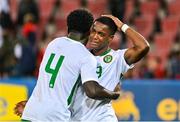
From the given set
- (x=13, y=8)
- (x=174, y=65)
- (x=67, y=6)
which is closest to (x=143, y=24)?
(x=67, y=6)

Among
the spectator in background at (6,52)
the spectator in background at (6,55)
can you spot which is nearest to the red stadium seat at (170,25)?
the spectator in background at (6,52)

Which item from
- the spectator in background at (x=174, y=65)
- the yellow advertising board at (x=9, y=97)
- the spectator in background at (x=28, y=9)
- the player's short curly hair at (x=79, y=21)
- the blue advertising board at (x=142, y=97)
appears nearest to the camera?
the player's short curly hair at (x=79, y=21)

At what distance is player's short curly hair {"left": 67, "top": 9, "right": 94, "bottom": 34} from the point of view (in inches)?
256

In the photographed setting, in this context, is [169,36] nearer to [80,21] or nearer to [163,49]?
[163,49]

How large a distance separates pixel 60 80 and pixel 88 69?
0.27m

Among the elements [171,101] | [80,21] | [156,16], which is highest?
[80,21]

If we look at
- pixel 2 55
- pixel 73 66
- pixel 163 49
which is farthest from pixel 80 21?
pixel 163 49

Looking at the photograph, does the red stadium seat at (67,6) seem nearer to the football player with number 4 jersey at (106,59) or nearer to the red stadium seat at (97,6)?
the red stadium seat at (97,6)

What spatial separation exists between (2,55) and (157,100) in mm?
3586

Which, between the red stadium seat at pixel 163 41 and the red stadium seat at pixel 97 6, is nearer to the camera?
the red stadium seat at pixel 163 41

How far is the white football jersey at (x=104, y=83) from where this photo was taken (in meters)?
6.88

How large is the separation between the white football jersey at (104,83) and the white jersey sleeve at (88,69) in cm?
49

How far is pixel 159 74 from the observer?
15.2 metres

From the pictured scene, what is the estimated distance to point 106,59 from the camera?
705 cm
